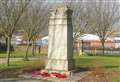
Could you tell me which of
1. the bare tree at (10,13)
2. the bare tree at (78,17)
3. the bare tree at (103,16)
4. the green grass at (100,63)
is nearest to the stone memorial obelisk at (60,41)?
the green grass at (100,63)

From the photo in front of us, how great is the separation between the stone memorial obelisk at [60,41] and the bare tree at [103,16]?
24292 millimetres

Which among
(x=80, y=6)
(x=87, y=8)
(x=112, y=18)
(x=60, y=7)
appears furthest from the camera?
(x=112, y=18)

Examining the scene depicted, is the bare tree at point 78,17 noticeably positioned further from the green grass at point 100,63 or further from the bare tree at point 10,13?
the bare tree at point 10,13

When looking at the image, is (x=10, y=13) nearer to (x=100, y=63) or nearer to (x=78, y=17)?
(x=100, y=63)

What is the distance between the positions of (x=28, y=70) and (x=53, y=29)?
2984 mm

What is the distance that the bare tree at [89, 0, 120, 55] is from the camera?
145ft

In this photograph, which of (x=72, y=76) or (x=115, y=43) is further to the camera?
(x=115, y=43)

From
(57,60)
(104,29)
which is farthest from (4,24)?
(104,29)

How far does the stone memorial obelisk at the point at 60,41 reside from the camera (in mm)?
17359

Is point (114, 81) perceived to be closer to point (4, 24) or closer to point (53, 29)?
point (53, 29)

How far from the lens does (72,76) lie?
54.4ft

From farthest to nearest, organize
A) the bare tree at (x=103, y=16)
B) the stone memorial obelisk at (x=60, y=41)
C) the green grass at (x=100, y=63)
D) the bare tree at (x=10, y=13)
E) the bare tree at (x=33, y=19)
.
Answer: the bare tree at (x=103, y=16), the bare tree at (x=33, y=19), the green grass at (x=100, y=63), the bare tree at (x=10, y=13), the stone memorial obelisk at (x=60, y=41)

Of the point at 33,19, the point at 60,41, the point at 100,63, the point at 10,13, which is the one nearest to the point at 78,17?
the point at 33,19

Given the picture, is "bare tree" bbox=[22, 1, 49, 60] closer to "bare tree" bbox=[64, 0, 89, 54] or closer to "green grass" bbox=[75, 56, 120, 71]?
"bare tree" bbox=[64, 0, 89, 54]
